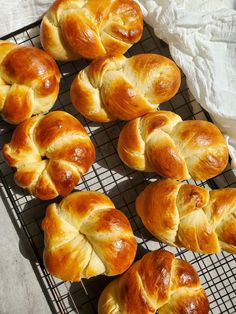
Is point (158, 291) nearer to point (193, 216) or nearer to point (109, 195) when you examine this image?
point (193, 216)

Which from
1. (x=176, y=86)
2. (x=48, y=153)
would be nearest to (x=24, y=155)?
(x=48, y=153)

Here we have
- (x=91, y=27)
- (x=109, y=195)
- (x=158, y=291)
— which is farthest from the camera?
(x=109, y=195)

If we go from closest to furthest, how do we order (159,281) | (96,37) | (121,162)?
(159,281) < (96,37) < (121,162)

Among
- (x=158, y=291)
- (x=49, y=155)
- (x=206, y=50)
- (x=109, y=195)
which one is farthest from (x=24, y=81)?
(x=158, y=291)

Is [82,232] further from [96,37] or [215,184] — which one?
[96,37]

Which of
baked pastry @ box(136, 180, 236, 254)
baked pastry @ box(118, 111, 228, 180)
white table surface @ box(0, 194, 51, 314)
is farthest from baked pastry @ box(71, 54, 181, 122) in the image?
white table surface @ box(0, 194, 51, 314)

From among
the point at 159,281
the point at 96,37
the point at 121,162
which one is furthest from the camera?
the point at 121,162
